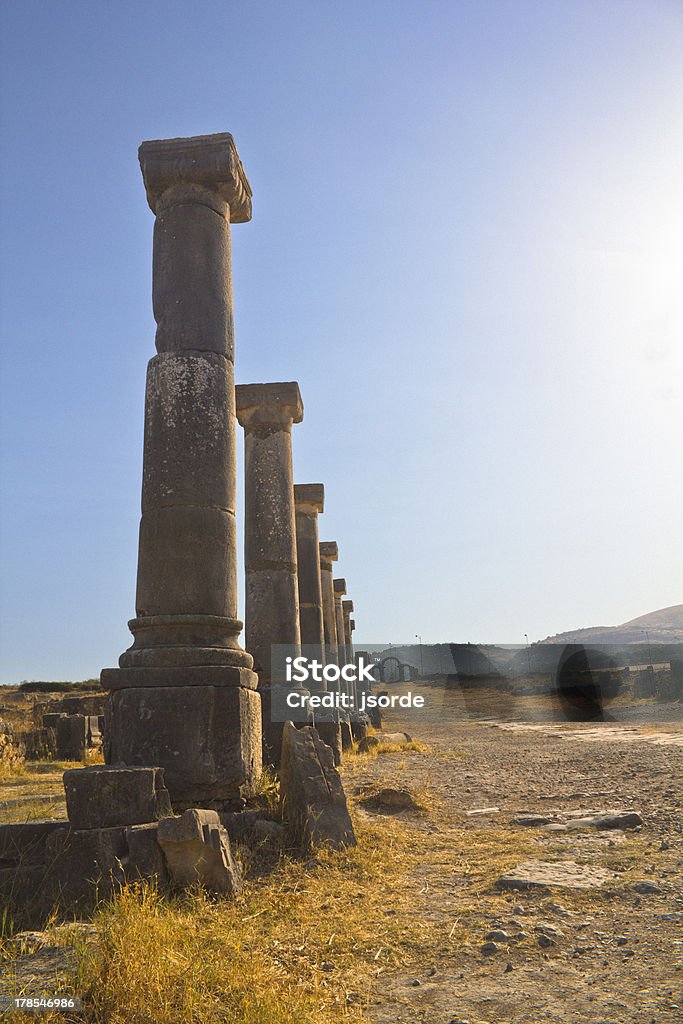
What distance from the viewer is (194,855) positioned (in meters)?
4.63

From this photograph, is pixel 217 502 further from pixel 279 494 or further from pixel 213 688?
pixel 279 494

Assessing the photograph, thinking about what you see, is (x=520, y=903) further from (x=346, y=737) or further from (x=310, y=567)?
(x=346, y=737)

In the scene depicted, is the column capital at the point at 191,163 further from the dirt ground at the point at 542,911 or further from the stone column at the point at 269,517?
the dirt ground at the point at 542,911

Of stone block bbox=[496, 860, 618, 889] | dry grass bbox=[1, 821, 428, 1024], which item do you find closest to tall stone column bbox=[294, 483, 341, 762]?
stone block bbox=[496, 860, 618, 889]

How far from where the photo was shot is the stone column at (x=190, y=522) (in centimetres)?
596

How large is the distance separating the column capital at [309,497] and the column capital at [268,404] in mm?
5386

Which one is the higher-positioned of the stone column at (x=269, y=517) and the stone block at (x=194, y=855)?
the stone column at (x=269, y=517)

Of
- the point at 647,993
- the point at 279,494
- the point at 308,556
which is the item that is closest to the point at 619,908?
the point at 647,993

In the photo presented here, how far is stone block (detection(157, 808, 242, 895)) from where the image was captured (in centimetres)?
459

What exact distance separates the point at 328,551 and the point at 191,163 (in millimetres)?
16877

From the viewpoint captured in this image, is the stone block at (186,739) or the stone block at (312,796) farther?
the stone block at (312,796)

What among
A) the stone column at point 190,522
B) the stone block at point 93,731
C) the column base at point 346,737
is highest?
the stone column at point 190,522

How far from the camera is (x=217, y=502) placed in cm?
682

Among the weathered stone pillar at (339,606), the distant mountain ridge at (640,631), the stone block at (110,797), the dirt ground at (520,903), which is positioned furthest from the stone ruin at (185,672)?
the distant mountain ridge at (640,631)
